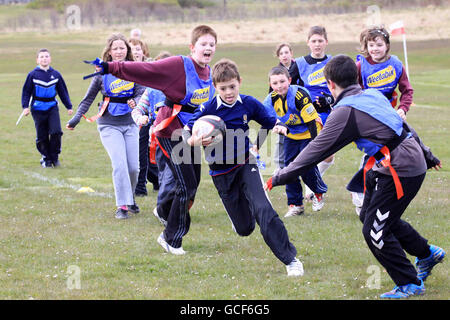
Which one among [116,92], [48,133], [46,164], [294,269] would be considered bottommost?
[46,164]

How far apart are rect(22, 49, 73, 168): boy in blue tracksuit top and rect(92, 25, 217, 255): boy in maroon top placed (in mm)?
7034

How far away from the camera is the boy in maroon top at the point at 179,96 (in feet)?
21.0

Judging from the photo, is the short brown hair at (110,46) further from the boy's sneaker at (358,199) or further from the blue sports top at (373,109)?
the blue sports top at (373,109)

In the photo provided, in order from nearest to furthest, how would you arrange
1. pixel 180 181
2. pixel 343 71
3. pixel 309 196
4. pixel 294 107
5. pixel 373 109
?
pixel 373 109, pixel 343 71, pixel 180 181, pixel 294 107, pixel 309 196

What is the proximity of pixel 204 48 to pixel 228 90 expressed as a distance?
0.61 metres

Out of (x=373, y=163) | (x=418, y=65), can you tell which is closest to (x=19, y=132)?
(x=373, y=163)

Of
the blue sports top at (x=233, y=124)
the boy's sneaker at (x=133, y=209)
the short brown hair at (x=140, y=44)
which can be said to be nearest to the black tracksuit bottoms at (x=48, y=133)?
the short brown hair at (x=140, y=44)

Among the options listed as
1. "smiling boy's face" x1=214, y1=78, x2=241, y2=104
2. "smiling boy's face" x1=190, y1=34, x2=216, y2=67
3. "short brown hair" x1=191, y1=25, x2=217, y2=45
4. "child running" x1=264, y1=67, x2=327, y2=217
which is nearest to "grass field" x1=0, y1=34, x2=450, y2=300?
"child running" x1=264, y1=67, x2=327, y2=217

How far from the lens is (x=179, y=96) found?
670 cm

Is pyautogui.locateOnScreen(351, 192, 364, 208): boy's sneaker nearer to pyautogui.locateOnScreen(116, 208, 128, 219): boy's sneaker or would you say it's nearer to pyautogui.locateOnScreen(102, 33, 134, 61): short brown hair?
pyautogui.locateOnScreen(116, 208, 128, 219): boy's sneaker

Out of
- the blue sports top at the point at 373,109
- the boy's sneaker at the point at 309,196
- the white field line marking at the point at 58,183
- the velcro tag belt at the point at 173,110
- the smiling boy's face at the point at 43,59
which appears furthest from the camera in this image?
the smiling boy's face at the point at 43,59

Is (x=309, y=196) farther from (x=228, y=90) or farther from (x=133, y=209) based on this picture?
(x=228, y=90)

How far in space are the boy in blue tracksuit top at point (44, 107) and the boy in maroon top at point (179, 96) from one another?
7.03 m

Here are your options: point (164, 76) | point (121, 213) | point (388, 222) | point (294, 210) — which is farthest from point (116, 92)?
point (388, 222)
